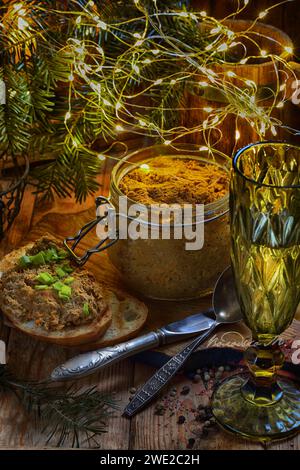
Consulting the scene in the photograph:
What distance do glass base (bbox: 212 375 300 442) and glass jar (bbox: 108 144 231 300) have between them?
0.18 m

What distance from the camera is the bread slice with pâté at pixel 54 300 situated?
123 centimetres

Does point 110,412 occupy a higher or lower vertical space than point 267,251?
lower

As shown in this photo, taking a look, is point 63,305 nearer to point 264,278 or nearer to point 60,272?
point 60,272

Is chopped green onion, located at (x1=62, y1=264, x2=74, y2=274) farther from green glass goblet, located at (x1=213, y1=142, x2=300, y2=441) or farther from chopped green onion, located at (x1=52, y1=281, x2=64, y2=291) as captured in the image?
green glass goblet, located at (x1=213, y1=142, x2=300, y2=441)

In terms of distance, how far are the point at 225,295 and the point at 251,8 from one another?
0.99 m

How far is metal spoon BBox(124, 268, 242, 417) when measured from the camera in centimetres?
116

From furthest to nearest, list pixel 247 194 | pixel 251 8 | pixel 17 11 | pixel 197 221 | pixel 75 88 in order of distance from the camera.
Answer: pixel 251 8 < pixel 75 88 < pixel 17 11 < pixel 197 221 < pixel 247 194

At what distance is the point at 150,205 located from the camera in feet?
4.22

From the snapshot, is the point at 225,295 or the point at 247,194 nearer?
the point at 247,194

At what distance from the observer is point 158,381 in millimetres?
1173

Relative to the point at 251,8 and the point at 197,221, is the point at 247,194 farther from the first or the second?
the point at 251,8

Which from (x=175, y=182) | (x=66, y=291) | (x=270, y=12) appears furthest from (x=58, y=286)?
(x=270, y=12)

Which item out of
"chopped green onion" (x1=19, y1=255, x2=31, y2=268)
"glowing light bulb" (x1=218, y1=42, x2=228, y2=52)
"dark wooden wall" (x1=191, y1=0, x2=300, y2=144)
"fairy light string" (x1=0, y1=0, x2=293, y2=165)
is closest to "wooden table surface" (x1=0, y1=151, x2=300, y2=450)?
"chopped green onion" (x1=19, y1=255, x2=31, y2=268)
